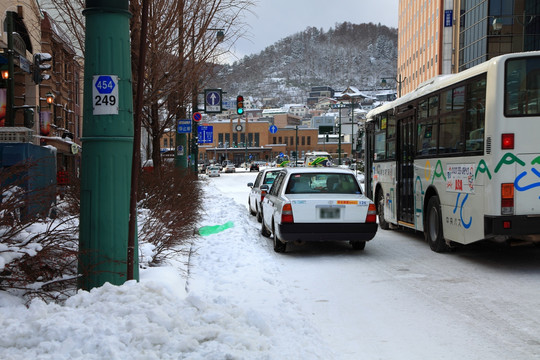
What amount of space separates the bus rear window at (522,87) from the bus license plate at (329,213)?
341 cm

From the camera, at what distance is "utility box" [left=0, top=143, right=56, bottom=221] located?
5.25 metres

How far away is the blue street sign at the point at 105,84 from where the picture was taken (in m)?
4.89

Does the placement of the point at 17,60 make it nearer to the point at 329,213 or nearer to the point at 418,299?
the point at 329,213

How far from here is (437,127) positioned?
35.1 feet

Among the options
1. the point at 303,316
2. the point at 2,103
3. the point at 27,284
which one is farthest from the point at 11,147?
the point at 2,103

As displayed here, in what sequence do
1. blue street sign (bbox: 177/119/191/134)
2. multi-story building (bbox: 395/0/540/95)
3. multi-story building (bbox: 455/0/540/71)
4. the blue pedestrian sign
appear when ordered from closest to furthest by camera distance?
blue street sign (bbox: 177/119/191/134) → the blue pedestrian sign → multi-story building (bbox: 455/0/540/71) → multi-story building (bbox: 395/0/540/95)

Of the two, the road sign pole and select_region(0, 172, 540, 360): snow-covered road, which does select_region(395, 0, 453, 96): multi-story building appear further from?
select_region(0, 172, 540, 360): snow-covered road

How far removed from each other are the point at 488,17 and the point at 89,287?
50502 mm

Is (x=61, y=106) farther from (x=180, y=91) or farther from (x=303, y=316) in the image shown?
(x=303, y=316)

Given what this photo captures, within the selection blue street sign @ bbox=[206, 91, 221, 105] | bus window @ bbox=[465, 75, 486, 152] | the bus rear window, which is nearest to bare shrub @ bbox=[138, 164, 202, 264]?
bus window @ bbox=[465, 75, 486, 152]

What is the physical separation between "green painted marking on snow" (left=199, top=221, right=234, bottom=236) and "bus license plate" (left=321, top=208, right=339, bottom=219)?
321cm

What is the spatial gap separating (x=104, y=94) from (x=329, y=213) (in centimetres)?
615

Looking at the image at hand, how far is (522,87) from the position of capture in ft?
27.7

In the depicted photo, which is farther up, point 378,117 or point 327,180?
point 378,117
